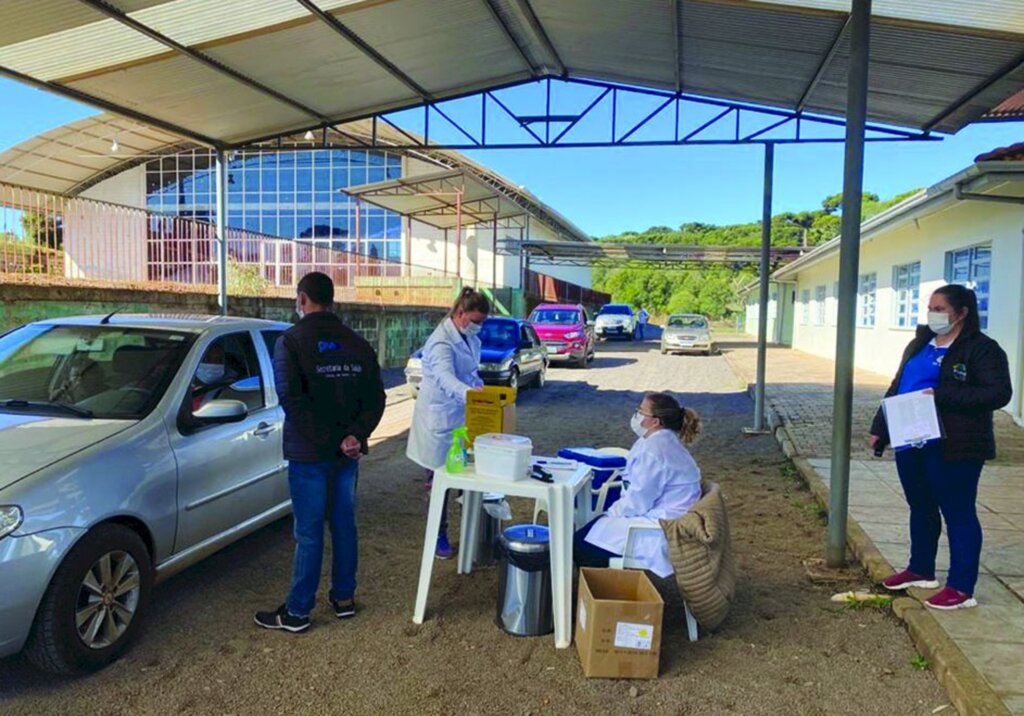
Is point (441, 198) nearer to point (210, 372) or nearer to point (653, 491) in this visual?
point (210, 372)

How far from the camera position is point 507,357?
13367 millimetres

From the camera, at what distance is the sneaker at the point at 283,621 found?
154 inches

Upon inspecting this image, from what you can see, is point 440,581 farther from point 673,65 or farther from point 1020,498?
point 673,65

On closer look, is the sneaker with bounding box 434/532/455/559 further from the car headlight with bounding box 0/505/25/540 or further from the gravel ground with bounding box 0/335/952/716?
the car headlight with bounding box 0/505/25/540

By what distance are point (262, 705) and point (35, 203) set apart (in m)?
8.80

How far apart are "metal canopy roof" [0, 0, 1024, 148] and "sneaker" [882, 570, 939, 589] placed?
4.62m

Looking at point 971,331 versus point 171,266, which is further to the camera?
point 171,266

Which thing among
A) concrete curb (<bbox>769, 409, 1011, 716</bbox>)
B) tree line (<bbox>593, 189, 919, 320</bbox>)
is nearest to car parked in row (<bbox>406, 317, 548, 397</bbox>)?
concrete curb (<bbox>769, 409, 1011, 716</bbox>)

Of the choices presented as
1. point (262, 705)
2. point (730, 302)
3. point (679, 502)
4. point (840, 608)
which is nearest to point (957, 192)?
point (840, 608)

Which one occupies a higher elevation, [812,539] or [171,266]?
[171,266]

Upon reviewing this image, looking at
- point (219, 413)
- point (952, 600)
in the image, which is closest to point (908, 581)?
point (952, 600)

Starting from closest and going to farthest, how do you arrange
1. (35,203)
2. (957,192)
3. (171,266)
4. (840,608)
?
(840,608) < (957,192) < (35,203) < (171,266)

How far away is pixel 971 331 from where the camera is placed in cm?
388

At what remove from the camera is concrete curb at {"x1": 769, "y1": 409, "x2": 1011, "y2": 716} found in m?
3.17
